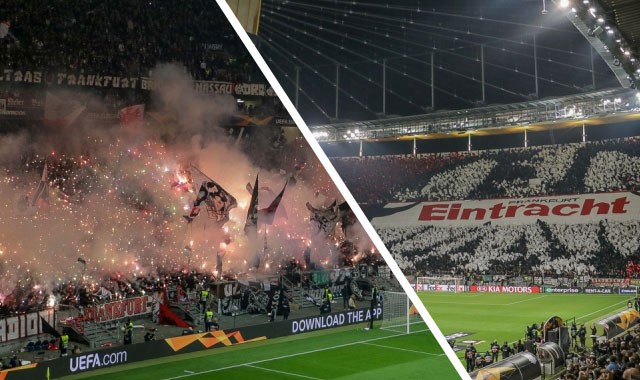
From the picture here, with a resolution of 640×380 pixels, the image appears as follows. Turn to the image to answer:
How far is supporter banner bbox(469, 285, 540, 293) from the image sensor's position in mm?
14836

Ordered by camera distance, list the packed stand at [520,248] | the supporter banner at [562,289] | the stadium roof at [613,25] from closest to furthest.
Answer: the stadium roof at [613,25] → the supporter banner at [562,289] → the packed stand at [520,248]

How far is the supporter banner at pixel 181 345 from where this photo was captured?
5516 millimetres

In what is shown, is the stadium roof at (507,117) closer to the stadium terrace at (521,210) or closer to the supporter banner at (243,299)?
A: the stadium terrace at (521,210)

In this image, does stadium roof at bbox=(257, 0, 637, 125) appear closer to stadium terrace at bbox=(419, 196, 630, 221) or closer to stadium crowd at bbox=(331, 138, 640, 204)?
stadium crowd at bbox=(331, 138, 640, 204)

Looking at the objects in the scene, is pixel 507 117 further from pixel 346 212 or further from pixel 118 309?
pixel 346 212

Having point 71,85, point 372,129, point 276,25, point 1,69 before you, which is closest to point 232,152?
point 71,85

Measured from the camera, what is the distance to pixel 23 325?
6.93 metres

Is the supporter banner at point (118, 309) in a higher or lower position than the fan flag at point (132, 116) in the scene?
lower

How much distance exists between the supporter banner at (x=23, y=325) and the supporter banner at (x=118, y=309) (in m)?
0.49

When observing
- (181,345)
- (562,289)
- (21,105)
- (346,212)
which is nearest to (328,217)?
(181,345)

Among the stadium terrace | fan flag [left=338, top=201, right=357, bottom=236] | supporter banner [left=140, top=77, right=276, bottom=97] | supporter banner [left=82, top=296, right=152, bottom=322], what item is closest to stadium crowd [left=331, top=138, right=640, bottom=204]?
the stadium terrace

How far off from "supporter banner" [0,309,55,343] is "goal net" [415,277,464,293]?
32.9 ft

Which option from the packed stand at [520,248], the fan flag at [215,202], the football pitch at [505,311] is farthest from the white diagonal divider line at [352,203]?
the packed stand at [520,248]

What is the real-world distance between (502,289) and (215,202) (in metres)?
8.16
